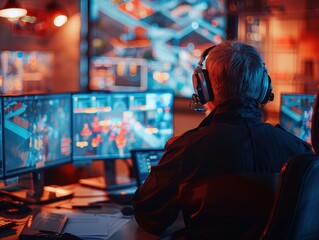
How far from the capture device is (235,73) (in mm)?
1810

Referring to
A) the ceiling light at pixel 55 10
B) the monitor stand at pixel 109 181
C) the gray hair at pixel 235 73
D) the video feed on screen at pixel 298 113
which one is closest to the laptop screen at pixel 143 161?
the monitor stand at pixel 109 181

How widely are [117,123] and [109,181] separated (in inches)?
12.4

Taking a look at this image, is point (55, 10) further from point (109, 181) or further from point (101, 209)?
point (101, 209)

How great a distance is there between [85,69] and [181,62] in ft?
2.58

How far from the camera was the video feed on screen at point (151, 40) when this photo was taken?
149 inches

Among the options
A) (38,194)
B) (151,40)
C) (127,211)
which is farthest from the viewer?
(151,40)

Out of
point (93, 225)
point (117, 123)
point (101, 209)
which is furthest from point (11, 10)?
point (93, 225)

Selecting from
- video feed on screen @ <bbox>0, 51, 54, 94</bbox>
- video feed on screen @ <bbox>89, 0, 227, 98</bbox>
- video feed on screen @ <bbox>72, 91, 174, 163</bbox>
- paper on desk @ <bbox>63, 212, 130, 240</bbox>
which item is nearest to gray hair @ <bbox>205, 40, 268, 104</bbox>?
paper on desk @ <bbox>63, 212, 130, 240</bbox>

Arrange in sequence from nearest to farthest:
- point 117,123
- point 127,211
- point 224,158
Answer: point 224,158
point 127,211
point 117,123

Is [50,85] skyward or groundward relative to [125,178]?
skyward

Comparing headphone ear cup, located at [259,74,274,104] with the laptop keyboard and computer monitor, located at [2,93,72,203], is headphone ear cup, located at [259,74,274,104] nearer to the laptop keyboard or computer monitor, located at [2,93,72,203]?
the laptop keyboard

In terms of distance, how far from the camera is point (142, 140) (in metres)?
2.92

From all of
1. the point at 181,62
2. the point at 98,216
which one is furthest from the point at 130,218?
the point at 181,62

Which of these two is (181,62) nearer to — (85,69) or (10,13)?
(85,69)
